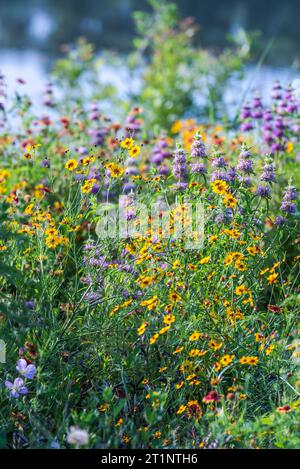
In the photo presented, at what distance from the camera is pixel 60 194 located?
13.7ft

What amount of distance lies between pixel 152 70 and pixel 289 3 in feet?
30.2

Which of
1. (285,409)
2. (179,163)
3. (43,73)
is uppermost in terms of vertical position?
Answer: (43,73)

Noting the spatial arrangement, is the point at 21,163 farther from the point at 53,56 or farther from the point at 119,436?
the point at 53,56

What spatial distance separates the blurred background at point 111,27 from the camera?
10102 mm

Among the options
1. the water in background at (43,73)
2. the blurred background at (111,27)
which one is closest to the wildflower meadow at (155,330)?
the water in background at (43,73)

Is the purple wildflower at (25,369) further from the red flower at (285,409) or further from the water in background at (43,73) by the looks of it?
the water in background at (43,73)

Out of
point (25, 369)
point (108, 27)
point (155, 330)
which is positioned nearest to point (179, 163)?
point (155, 330)

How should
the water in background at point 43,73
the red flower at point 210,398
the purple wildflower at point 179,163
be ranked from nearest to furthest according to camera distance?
the red flower at point 210,398
the purple wildflower at point 179,163
the water in background at point 43,73

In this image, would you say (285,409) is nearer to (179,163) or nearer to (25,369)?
(25,369)

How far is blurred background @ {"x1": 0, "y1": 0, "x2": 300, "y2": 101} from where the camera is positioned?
10.1 meters

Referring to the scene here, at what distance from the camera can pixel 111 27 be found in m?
12.4

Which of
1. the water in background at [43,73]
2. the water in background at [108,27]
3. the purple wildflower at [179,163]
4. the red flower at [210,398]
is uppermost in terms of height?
the water in background at [108,27]

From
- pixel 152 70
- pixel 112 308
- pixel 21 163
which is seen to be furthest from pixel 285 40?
pixel 112 308

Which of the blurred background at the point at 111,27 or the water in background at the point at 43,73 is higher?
the blurred background at the point at 111,27
